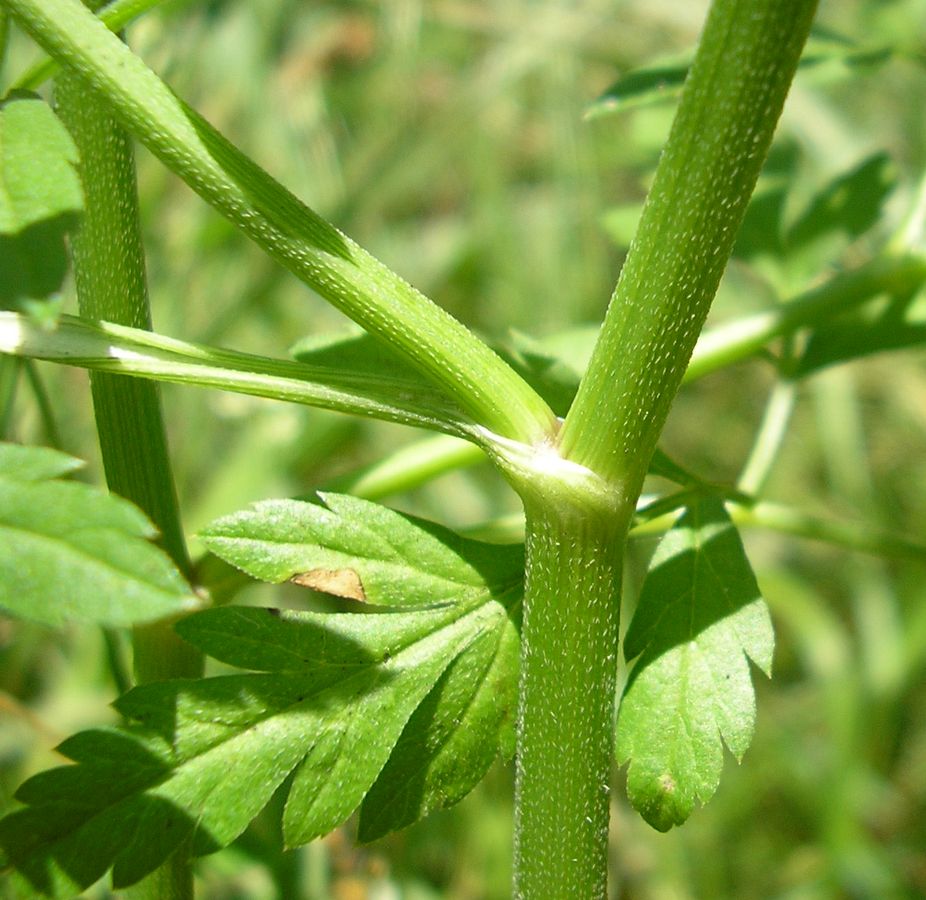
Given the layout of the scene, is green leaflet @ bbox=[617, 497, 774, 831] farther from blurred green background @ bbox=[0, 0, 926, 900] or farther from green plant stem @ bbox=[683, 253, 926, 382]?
blurred green background @ bbox=[0, 0, 926, 900]

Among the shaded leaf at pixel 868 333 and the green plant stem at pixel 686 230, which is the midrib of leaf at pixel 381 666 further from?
the shaded leaf at pixel 868 333

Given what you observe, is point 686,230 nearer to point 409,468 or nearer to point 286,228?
point 286,228

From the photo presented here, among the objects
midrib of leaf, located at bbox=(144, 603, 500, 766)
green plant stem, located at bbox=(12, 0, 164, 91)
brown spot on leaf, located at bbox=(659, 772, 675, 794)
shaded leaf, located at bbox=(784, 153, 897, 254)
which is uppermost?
shaded leaf, located at bbox=(784, 153, 897, 254)

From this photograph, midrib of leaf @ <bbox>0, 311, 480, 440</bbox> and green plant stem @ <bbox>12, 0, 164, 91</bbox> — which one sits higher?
green plant stem @ <bbox>12, 0, 164, 91</bbox>

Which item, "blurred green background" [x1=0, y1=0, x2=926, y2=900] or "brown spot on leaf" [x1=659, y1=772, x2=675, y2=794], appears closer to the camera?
"brown spot on leaf" [x1=659, y1=772, x2=675, y2=794]

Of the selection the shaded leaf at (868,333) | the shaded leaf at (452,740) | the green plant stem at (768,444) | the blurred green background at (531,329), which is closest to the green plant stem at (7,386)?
the blurred green background at (531,329)

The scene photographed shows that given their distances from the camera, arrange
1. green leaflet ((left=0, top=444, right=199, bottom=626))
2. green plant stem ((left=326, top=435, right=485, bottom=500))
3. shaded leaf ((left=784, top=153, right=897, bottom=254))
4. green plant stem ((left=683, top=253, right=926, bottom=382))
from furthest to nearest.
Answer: shaded leaf ((left=784, top=153, right=897, bottom=254)), green plant stem ((left=683, top=253, right=926, bottom=382)), green plant stem ((left=326, top=435, right=485, bottom=500)), green leaflet ((left=0, top=444, right=199, bottom=626))

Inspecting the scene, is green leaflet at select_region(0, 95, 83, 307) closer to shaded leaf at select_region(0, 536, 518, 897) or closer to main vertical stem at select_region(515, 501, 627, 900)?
shaded leaf at select_region(0, 536, 518, 897)

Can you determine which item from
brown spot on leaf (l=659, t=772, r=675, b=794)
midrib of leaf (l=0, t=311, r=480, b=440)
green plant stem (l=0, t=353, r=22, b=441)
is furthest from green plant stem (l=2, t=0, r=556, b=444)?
green plant stem (l=0, t=353, r=22, b=441)

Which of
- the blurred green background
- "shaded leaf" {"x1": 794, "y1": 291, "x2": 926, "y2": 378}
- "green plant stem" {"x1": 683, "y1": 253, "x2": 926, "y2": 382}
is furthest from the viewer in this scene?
the blurred green background
